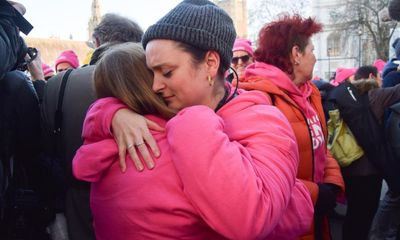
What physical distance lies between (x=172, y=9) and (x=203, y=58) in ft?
0.77

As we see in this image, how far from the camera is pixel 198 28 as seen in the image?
1.39 metres

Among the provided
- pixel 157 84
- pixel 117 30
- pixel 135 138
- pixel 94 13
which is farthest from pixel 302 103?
pixel 94 13

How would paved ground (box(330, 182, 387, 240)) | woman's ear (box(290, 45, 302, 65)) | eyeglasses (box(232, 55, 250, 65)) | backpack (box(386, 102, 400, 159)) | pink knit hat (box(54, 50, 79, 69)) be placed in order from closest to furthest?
woman's ear (box(290, 45, 302, 65)) < backpack (box(386, 102, 400, 159)) < eyeglasses (box(232, 55, 250, 65)) < paved ground (box(330, 182, 387, 240)) < pink knit hat (box(54, 50, 79, 69))

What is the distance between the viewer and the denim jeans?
13.2ft

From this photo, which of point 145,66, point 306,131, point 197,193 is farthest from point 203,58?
point 306,131

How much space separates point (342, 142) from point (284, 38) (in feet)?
3.91

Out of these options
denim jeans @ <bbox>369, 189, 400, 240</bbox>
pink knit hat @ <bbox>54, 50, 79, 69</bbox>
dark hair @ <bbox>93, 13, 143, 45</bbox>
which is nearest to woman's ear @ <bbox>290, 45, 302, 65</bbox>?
dark hair @ <bbox>93, 13, 143, 45</bbox>

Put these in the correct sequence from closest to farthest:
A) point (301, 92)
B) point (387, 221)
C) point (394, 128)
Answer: point (301, 92) → point (394, 128) → point (387, 221)

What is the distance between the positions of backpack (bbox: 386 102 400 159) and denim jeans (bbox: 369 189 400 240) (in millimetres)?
949

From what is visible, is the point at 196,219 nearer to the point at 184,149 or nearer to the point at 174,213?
the point at 174,213

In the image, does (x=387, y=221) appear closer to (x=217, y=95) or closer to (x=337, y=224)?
(x=337, y=224)

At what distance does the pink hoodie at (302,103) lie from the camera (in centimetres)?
250

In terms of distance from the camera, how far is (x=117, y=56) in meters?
1.48

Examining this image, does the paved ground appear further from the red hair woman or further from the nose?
the nose
